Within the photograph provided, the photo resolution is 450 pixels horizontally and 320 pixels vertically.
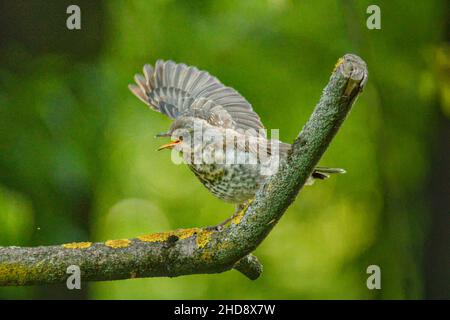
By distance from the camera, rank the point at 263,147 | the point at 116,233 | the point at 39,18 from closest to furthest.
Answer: the point at 263,147 → the point at 39,18 → the point at 116,233

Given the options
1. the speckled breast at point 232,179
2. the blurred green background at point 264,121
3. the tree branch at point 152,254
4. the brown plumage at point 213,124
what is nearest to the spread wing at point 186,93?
the brown plumage at point 213,124

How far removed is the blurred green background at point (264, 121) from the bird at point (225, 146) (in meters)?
1.61

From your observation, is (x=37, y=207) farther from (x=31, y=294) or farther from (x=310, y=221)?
(x=310, y=221)

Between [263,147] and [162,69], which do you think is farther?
[162,69]

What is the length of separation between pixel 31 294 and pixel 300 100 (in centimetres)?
333

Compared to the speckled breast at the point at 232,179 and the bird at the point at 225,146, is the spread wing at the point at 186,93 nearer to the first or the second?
the bird at the point at 225,146

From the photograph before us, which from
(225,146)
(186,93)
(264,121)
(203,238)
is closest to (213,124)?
(225,146)

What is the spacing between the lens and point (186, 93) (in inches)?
246

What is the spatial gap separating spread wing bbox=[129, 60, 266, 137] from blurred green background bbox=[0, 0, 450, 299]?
1.11 meters

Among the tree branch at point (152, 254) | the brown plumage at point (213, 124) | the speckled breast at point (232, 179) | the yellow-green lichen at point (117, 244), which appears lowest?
the tree branch at point (152, 254)

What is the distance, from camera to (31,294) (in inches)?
285

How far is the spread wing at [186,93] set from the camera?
5938mm

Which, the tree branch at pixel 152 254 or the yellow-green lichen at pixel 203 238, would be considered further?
the yellow-green lichen at pixel 203 238

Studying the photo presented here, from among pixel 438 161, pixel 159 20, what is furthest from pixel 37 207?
pixel 438 161
